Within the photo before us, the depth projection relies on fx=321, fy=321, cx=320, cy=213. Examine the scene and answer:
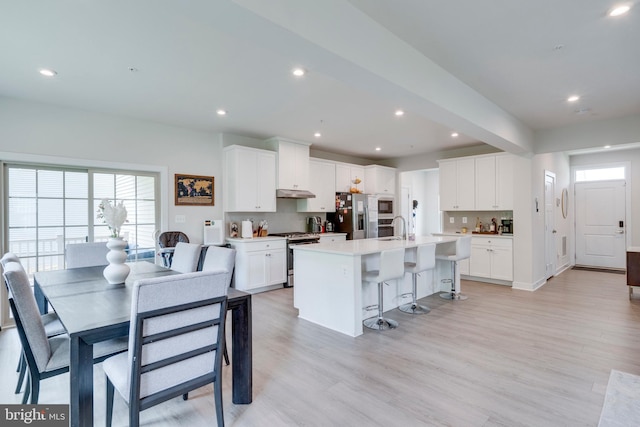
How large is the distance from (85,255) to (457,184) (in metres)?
6.01

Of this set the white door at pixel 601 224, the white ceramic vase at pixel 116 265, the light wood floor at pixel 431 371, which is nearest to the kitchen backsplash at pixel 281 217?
the light wood floor at pixel 431 371

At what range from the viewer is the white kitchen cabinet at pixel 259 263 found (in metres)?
5.03

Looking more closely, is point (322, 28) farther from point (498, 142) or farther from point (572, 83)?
point (498, 142)

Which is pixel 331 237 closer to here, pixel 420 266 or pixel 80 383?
pixel 420 266

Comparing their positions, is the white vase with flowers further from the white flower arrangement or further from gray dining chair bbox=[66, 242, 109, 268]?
gray dining chair bbox=[66, 242, 109, 268]

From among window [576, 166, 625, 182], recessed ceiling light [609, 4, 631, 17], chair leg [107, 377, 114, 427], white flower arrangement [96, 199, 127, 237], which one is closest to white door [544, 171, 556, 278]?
window [576, 166, 625, 182]

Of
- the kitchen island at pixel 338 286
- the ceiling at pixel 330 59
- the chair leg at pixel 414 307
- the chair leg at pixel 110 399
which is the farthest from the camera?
the chair leg at pixel 414 307

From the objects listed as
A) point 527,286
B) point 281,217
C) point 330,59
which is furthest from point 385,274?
point 527,286

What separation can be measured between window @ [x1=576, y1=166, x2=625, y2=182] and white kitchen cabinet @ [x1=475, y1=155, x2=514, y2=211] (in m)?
3.06

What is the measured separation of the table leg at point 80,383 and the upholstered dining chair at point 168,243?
10.2 feet

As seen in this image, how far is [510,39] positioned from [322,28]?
164cm

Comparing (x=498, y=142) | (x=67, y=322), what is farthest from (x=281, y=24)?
(x=498, y=142)

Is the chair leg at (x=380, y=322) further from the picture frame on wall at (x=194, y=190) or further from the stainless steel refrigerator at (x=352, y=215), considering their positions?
the picture frame on wall at (x=194, y=190)

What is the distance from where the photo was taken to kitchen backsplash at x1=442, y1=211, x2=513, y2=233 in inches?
240
